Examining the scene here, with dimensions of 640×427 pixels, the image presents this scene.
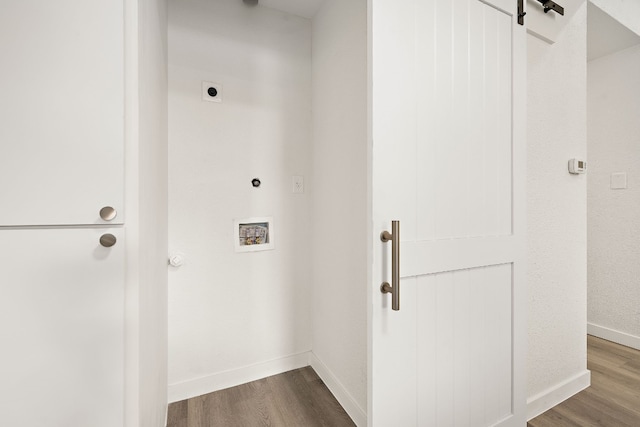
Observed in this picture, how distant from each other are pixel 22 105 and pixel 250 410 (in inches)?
66.6

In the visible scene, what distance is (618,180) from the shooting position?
2.39 metres

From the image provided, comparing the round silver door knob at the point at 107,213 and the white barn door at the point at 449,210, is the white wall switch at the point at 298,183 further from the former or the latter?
the round silver door knob at the point at 107,213

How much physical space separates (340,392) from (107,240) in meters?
1.54

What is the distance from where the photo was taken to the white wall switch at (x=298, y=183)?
1.98m

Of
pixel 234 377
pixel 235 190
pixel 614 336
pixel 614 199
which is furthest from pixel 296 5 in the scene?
pixel 614 336

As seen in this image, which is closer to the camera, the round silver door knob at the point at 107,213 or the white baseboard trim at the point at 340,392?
the round silver door knob at the point at 107,213

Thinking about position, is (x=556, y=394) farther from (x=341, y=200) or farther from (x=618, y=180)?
(x=618, y=180)

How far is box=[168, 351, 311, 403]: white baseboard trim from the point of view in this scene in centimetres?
165

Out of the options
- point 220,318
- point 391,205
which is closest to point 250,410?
point 220,318

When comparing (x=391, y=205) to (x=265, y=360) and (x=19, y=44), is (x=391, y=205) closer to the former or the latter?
(x=19, y=44)

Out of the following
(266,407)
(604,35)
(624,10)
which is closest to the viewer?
(266,407)

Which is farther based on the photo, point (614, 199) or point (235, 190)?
point (614, 199)

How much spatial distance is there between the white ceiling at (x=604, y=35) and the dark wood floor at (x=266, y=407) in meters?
2.98

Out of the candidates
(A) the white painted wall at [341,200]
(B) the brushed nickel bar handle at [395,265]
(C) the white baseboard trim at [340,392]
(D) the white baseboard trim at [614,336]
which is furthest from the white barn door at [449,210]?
(D) the white baseboard trim at [614,336]
